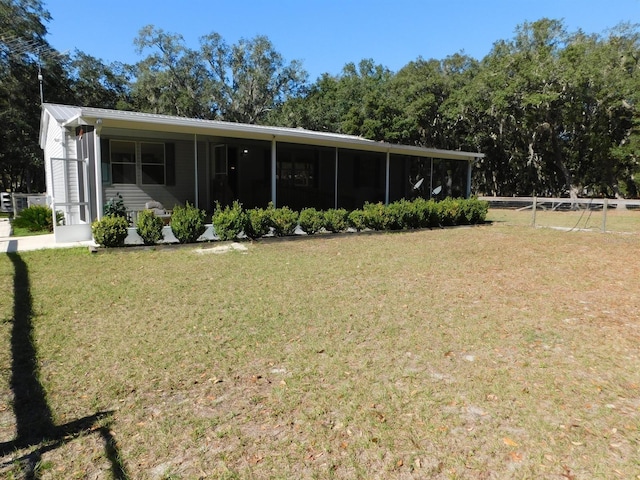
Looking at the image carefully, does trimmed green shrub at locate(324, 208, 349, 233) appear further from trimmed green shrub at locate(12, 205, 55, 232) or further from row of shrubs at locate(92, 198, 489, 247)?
trimmed green shrub at locate(12, 205, 55, 232)

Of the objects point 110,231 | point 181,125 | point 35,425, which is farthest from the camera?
point 181,125

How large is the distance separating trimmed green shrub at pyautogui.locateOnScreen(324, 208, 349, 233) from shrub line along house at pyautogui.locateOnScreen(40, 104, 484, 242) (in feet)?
4.83

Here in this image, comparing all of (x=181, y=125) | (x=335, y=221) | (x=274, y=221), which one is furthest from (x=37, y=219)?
(x=335, y=221)

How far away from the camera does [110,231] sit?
8.56m

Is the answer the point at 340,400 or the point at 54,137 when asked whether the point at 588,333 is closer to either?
the point at 340,400

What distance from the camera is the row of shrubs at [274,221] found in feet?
29.7

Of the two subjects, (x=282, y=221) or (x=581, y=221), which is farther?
(x=581, y=221)

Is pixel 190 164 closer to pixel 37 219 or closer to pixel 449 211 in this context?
pixel 37 219

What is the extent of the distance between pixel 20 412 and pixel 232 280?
372cm

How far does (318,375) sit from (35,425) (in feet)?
6.13

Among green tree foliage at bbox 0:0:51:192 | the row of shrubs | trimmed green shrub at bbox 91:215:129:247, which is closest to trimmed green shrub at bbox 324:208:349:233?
the row of shrubs

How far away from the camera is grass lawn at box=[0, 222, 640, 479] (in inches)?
93.9

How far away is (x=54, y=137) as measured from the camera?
521 inches

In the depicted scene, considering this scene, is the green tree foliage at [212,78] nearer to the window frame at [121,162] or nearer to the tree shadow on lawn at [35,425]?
the window frame at [121,162]
